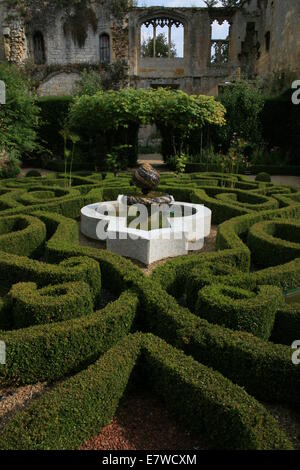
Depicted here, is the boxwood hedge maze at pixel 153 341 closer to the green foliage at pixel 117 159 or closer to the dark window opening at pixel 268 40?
the green foliage at pixel 117 159

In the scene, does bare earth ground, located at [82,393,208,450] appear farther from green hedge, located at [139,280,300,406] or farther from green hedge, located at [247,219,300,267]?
green hedge, located at [247,219,300,267]

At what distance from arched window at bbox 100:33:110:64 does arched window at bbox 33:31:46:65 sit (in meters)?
3.89

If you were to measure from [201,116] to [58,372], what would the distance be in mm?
10454

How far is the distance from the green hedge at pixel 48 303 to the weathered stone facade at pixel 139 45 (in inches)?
917

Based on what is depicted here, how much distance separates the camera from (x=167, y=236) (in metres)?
5.01

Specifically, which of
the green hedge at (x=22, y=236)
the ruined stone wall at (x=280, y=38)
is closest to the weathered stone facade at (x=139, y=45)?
the ruined stone wall at (x=280, y=38)

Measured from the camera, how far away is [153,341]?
282 cm

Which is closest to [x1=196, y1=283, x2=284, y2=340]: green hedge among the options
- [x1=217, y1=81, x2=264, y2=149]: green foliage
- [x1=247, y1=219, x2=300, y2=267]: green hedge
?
[x1=247, y1=219, x2=300, y2=267]: green hedge

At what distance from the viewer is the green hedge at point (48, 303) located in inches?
122

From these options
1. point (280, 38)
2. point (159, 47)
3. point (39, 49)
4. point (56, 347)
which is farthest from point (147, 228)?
point (159, 47)

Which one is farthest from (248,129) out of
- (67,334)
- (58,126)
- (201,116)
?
(67,334)
